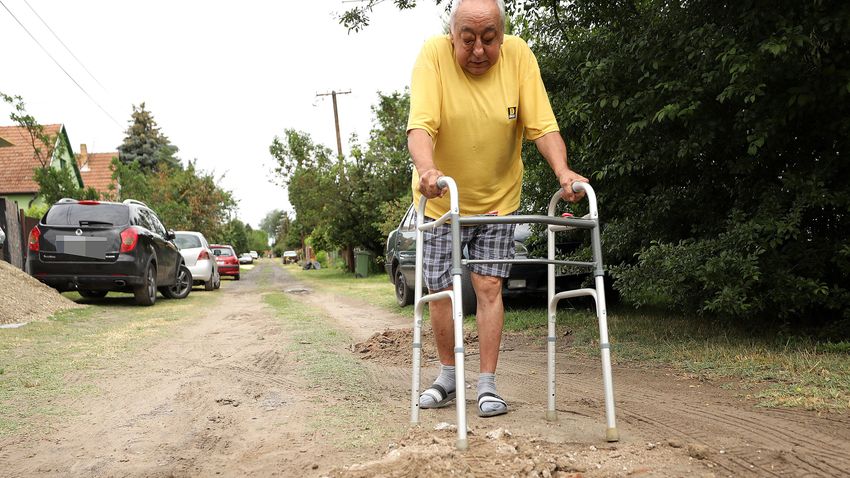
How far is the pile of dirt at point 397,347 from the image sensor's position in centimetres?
643

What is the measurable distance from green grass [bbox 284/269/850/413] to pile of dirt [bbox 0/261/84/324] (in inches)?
258

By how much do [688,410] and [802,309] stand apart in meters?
2.53

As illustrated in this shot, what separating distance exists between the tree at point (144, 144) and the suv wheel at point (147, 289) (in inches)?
2105

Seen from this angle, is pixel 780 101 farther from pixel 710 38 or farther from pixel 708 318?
pixel 708 318

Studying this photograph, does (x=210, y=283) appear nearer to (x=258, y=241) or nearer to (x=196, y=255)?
(x=196, y=255)

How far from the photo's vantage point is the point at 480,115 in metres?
3.71

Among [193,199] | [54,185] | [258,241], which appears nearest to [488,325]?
[54,185]

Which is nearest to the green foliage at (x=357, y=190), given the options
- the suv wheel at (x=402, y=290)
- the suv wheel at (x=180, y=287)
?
the suv wheel at (x=180, y=287)

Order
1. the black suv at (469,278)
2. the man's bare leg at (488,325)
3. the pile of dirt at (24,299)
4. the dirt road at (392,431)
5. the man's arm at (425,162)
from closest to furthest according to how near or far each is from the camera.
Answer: the dirt road at (392,431), the man's arm at (425,162), the man's bare leg at (488,325), the black suv at (469,278), the pile of dirt at (24,299)

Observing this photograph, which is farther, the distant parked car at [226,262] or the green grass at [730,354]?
the distant parked car at [226,262]

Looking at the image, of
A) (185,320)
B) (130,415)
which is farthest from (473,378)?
(185,320)

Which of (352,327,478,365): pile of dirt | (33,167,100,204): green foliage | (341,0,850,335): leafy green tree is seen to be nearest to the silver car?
(33,167,100,204): green foliage

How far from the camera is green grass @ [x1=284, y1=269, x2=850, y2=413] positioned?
14.1ft

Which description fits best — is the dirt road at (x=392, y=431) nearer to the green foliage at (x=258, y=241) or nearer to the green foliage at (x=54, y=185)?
the green foliage at (x=54, y=185)
